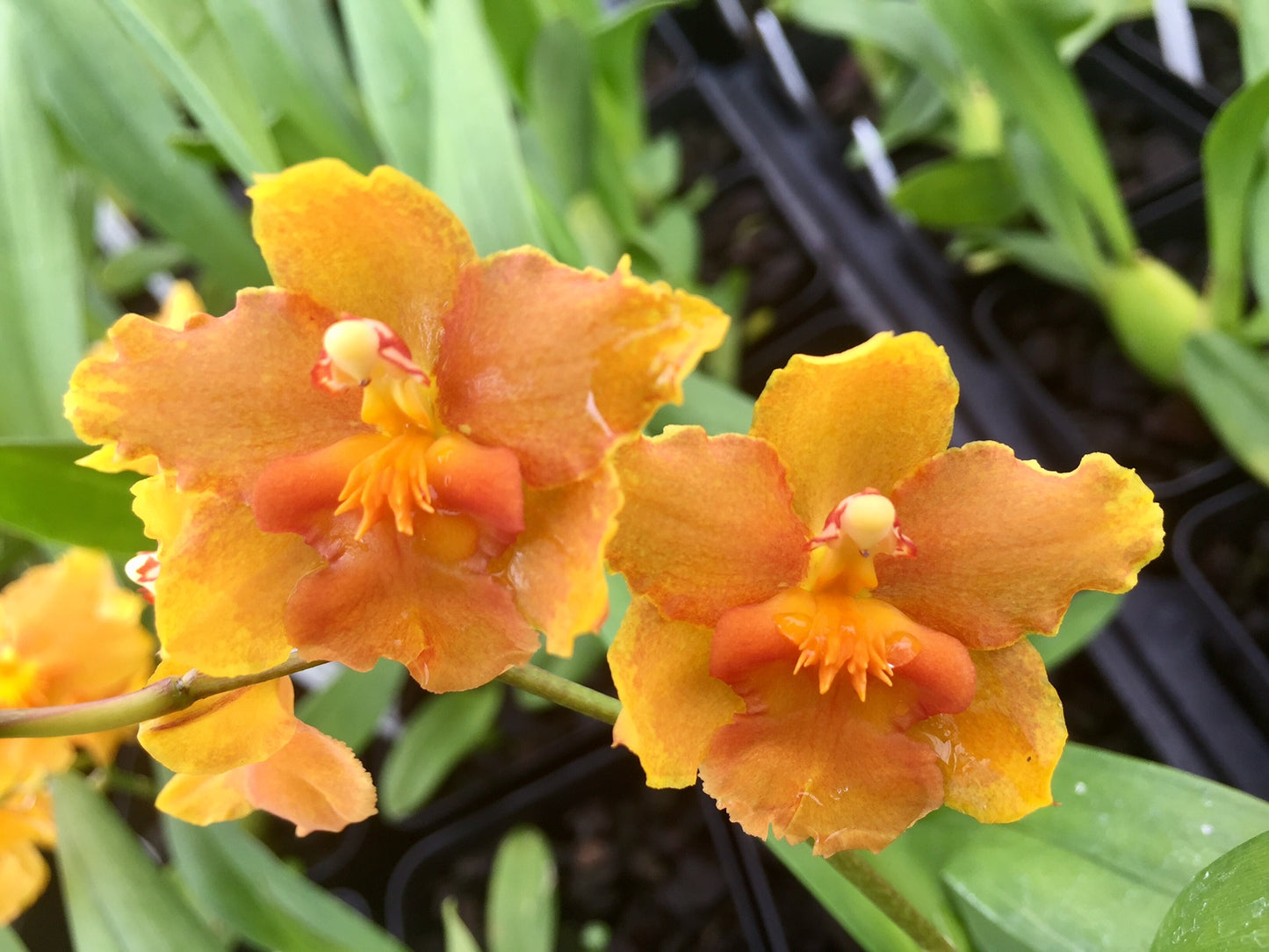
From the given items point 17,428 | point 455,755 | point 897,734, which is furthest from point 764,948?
point 17,428

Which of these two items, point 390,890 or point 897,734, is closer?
point 897,734

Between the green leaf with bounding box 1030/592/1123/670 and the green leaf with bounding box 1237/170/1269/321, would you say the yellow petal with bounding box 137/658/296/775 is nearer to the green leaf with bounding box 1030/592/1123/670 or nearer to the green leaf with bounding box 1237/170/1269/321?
the green leaf with bounding box 1030/592/1123/670

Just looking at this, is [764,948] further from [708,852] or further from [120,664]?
[120,664]

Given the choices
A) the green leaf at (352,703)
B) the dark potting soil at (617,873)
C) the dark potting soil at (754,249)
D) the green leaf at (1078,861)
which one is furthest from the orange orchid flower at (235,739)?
the dark potting soil at (754,249)

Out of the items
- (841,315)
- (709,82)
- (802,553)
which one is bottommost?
(841,315)

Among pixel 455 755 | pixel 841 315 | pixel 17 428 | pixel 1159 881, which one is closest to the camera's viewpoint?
pixel 1159 881

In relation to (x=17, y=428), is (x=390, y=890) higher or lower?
lower

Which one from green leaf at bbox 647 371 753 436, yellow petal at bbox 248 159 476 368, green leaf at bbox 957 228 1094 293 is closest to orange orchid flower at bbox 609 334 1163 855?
yellow petal at bbox 248 159 476 368
